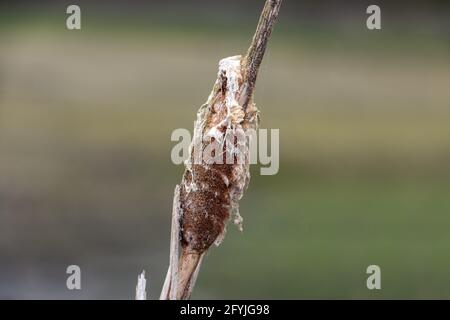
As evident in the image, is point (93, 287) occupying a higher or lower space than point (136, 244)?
lower

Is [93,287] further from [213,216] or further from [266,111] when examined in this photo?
[213,216]

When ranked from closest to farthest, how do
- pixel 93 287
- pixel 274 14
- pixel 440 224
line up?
pixel 274 14
pixel 93 287
pixel 440 224

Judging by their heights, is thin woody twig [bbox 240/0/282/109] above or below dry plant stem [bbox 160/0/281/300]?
above

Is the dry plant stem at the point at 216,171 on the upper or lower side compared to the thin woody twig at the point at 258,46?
lower

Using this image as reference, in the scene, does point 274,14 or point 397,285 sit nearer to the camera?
point 274,14

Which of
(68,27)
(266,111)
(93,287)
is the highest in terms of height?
(68,27)

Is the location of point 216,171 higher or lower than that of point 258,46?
lower

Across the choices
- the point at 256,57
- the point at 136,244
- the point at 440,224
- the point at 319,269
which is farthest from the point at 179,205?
the point at 440,224

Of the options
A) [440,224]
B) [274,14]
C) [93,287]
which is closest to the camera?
[274,14]
